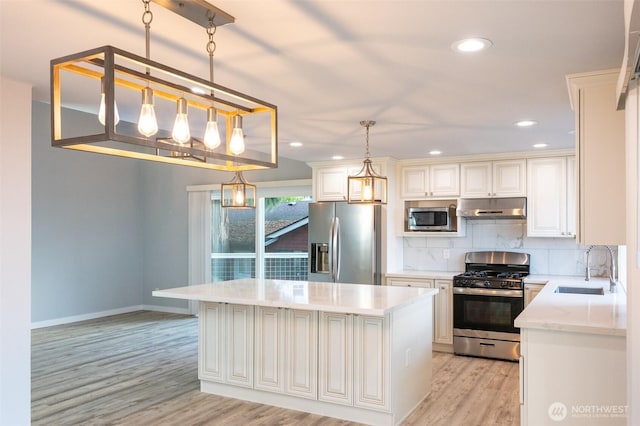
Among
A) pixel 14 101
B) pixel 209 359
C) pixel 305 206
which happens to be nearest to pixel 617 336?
pixel 209 359

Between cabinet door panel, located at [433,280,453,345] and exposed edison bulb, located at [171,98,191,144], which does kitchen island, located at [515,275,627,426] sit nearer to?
exposed edison bulb, located at [171,98,191,144]

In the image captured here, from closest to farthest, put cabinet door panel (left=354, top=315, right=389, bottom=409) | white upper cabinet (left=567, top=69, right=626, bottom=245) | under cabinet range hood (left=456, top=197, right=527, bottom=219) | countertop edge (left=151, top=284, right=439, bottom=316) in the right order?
white upper cabinet (left=567, top=69, right=626, bottom=245), countertop edge (left=151, top=284, right=439, bottom=316), cabinet door panel (left=354, top=315, right=389, bottom=409), under cabinet range hood (left=456, top=197, right=527, bottom=219)

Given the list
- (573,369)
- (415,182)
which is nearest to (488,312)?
(415,182)

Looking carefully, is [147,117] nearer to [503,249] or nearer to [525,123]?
[525,123]

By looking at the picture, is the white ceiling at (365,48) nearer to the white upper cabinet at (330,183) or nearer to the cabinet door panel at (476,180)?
the cabinet door panel at (476,180)

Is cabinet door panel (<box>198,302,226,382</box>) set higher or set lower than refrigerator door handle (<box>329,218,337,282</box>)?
lower

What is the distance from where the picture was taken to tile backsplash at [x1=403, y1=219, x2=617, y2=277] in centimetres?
558

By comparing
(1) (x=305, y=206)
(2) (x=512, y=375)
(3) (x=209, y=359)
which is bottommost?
(2) (x=512, y=375)

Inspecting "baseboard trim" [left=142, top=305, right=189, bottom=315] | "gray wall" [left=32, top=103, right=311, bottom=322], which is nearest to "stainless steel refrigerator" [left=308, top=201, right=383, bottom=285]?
"gray wall" [left=32, top=103, right=311, bottom=322]

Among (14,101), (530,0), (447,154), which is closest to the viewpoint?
(530,0)

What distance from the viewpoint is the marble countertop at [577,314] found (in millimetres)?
2738

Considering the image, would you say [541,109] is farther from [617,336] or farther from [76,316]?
[76,316]

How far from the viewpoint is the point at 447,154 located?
19.0ft

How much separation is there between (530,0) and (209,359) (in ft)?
11.7
